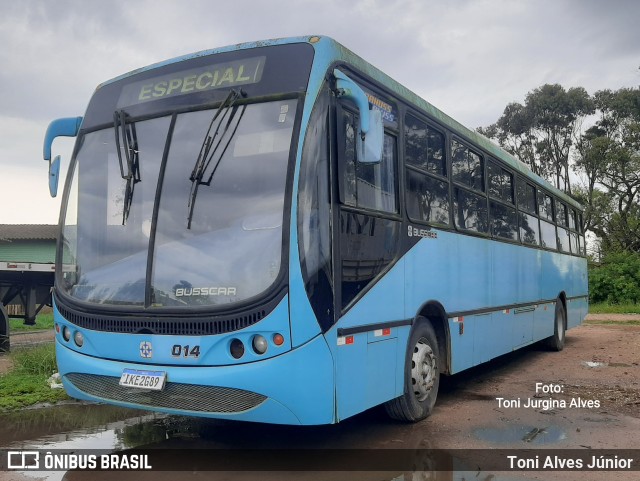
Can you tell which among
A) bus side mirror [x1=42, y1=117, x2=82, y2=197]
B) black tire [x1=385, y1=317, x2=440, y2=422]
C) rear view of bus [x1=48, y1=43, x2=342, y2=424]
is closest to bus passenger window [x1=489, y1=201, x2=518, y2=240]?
black tire [x1=385, y1=317, x2=440, y2=422]

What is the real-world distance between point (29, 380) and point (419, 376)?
5.23 meters

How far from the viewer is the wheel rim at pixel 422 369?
637 cm

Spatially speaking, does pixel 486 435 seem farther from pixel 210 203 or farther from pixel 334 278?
pixel 210 203

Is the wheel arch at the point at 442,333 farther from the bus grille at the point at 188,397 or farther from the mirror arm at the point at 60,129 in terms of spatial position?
the mirror arm at the point at 60,129

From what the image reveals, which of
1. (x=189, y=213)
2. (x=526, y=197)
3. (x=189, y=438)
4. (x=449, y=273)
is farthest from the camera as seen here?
(x=526, y=197)

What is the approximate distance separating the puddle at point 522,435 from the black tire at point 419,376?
0.58 m

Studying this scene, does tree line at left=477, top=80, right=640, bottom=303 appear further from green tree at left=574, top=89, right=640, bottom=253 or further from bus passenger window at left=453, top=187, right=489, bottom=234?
bus passenger window at left=453, top=187, right=489, bottom=234

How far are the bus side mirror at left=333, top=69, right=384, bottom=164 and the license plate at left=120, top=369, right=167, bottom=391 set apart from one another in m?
2.20

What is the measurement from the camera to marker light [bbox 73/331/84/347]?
A: 5332 millimetres

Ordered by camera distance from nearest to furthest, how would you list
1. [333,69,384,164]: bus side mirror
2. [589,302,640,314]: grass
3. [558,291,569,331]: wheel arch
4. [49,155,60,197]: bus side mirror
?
1. [333,69,384,164]: bus side mirror
2. [49,155,60,197]: bus side mirror
3. [558,291,569,331]: wheel arch
4. [589,302,640,314]: grass

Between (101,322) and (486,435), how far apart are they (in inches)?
142

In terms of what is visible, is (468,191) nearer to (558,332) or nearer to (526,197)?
(526,197)

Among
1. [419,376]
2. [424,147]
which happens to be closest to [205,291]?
[419,376]

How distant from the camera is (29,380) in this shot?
852 centimetres
